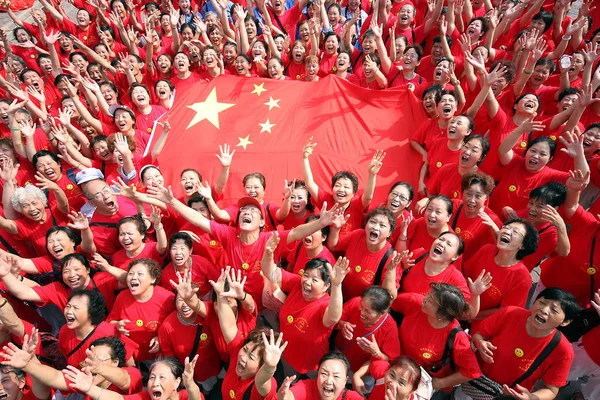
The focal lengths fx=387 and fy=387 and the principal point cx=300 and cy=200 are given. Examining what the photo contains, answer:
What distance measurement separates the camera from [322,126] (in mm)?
6551

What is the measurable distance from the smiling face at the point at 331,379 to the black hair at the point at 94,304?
222cm

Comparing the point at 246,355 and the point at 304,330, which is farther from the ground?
the point at 246,355

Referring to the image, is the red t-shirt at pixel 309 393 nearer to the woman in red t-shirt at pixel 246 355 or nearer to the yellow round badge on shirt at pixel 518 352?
the woman in red t-shirt at pixel 246 355

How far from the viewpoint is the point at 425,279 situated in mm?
3963

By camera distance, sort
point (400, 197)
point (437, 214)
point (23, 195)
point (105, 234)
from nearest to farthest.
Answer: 1. point (437, 214)
2. point (400, 197)
3. point (23, 195)
4. point (105, 234)

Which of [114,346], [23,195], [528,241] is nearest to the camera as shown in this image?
[114,346]

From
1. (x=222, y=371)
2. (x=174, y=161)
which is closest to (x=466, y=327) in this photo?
(x=222, y=371)

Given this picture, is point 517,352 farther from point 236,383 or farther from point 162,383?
point 162,383

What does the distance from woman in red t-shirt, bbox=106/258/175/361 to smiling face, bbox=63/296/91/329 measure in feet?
0.95

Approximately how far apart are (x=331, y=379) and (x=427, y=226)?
2101 millimetres

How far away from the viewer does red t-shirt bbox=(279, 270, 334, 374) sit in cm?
370

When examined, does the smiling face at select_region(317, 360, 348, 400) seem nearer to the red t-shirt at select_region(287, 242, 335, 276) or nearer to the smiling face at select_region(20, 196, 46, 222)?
the red t-shirt at select_region(287, 242, 335, 276)

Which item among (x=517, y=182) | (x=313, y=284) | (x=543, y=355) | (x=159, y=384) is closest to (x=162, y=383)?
(x=159, y=384)

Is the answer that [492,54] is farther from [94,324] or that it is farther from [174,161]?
[94,324]
